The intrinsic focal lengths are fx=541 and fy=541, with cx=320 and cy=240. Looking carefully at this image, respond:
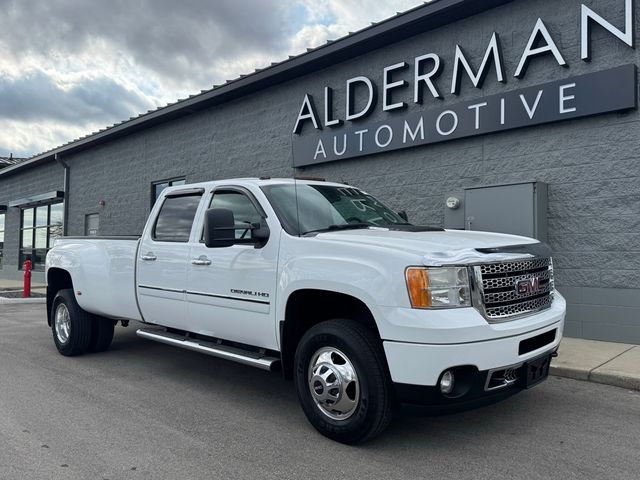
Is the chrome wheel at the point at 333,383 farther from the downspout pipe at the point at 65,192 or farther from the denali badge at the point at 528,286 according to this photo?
the downspout pipe at the point at 65,192

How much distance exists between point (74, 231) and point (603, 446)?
1938 centimetres

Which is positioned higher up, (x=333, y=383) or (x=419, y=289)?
(x=419, y=289)

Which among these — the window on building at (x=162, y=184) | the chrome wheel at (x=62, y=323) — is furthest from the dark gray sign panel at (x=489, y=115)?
the window on building at (x=162, y=184)

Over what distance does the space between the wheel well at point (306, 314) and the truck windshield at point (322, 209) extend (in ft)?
1.79

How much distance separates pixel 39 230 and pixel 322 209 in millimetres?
20955

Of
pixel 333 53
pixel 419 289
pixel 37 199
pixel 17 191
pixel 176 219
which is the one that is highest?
pixel 333 53

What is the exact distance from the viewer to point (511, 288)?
12.5 feet

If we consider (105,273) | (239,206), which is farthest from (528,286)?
(105,273)

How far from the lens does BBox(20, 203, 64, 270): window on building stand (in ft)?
69.2

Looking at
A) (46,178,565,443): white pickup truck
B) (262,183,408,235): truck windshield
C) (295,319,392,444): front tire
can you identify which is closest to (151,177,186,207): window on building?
(46,178,565,443): white pickup truck

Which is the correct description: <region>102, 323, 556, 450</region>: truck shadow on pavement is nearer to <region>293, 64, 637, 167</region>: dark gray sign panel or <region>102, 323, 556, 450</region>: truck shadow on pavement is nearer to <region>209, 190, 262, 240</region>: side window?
<region>209, 190, 262, 240</region>: side window

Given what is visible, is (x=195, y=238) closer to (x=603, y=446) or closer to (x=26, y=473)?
(x=26, y=473)

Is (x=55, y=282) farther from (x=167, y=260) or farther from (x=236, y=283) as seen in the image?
(x=236, y=283)

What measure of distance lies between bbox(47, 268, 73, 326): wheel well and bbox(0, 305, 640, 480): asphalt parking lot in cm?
157
